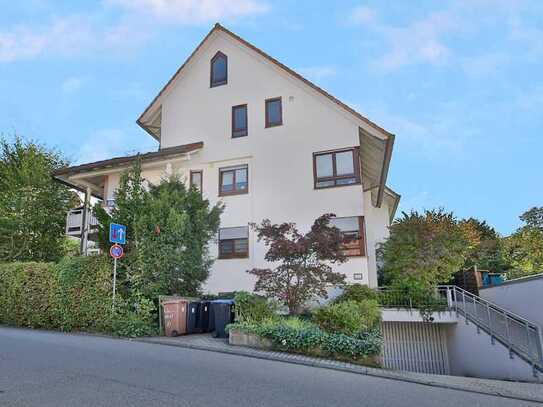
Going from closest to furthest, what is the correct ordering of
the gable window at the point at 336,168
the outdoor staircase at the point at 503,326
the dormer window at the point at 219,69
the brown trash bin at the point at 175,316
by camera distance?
the outdoor staircase at the point at 503,326 → the brown trash bin at the point at 175,316 → the gable window at the point at 336,168 → the dormer window at the point at 219,69

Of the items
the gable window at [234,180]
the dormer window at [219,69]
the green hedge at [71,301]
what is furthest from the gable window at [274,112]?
the green hedge at [71,301]

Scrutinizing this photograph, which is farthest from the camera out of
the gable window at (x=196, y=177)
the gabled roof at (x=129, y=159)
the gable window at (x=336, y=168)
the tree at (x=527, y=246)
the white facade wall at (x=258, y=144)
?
the tree at (x=527, y=246)

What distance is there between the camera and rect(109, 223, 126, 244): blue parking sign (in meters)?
11.5

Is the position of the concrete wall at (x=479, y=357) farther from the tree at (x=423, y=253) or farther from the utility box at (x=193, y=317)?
the utility box at (x=193, y=317)

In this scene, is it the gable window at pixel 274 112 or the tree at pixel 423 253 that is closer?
the tree at pixel 423 253

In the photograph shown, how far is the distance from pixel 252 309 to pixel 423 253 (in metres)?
7.56

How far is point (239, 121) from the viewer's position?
59.7 ft

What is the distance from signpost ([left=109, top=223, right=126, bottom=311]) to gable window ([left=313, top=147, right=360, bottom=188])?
300 inches

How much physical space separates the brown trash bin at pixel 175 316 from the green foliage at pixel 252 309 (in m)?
1.67

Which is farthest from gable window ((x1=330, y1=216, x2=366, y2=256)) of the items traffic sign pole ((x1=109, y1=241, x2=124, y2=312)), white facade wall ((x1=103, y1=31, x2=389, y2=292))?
traffic sign pole ((x1=109, y1=241, x2=124, y2=312))

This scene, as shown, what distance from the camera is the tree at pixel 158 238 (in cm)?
1209

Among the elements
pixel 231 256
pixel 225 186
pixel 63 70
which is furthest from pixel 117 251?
pixel 63 70

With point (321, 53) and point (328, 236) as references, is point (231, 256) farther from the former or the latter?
point (321, 53)

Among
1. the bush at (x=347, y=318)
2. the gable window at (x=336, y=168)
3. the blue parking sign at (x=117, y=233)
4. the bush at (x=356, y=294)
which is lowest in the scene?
the bush at (x=347, y=318)
